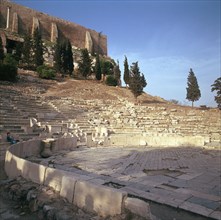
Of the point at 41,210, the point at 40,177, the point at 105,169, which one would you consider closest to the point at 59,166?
the point at 105,169

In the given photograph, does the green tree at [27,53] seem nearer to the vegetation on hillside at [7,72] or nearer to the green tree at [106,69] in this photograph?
the vegetation on hillside at [7,72]

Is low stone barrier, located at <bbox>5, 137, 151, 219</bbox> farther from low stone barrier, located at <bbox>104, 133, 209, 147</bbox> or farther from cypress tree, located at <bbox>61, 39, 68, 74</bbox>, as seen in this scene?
cypress tree, located at <bbox>61, 39, 68, 74</bbox>

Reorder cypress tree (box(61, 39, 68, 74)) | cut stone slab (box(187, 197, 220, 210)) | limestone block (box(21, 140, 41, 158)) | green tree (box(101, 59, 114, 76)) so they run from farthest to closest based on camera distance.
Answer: green tree (box(101, 59, 114, 76)), cypress tree (box(61, 39, 68, 74)), limestone block (box(21, 140, 41, 158)), cut stone slab (box(187, 197, 220, 210))

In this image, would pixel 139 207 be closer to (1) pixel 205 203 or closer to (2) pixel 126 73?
(1) pixel 205 203

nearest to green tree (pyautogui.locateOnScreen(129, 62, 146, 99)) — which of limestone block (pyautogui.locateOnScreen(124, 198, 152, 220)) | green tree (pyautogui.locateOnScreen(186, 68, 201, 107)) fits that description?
green tree (pyautogui.locateOnScreen(186, 68, 201, 107))

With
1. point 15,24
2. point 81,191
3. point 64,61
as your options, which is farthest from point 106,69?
point 81,191

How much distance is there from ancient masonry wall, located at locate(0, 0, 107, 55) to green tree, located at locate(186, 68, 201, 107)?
29.4 metres

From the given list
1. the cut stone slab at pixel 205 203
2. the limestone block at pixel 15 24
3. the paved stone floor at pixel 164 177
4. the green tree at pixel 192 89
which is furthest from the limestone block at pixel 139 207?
the limestone block at pixel 15 24

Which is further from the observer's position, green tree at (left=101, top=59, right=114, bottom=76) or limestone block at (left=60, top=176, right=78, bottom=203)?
green tree at (left=101, top=59, right=114, bottom=76)

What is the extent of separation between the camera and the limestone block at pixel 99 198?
13.1 ft

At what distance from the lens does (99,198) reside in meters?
4.20

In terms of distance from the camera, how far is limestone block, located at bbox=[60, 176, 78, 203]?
4.73 m

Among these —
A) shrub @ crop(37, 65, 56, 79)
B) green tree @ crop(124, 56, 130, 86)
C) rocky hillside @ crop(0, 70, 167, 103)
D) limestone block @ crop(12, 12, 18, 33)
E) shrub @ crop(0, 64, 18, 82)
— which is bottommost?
rocky hillside @ crop(0, 70, 167, 103)

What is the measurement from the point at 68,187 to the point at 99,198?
89cm
